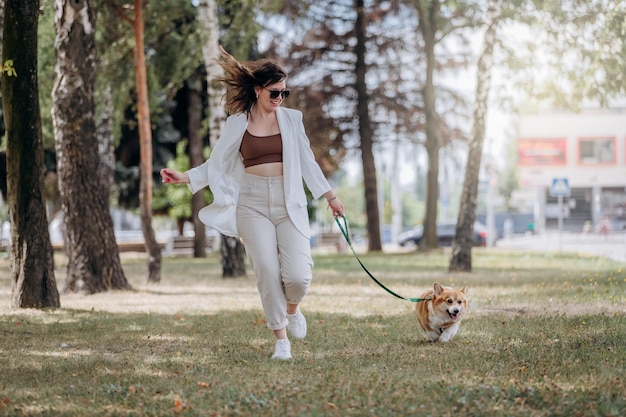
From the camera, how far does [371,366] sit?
269 inches

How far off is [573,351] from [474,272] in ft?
38.3

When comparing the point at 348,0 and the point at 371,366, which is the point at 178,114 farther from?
the point at 371,366

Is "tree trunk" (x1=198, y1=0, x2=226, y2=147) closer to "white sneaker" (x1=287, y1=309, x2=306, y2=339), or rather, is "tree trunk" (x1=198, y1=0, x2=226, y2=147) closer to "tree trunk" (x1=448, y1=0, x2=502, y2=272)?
"tree trunk" (x1=448, y1=0, x2=502, y2=272)

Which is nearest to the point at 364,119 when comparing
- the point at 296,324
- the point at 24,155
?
the point at 24,155

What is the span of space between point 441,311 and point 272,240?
1.69m

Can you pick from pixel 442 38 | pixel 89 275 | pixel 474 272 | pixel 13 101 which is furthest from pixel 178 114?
pixel 13 101

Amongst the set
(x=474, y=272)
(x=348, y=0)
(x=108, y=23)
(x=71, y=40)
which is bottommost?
(x=474, y=272)

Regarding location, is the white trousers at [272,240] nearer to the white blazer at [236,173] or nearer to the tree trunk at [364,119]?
the white blazer at [236,173]

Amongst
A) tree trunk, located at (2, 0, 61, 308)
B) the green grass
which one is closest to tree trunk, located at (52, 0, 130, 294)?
the green grass

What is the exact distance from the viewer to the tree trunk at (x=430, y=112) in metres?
28.5

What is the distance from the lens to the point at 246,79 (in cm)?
707

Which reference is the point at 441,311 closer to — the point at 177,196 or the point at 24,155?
the point at 24,155

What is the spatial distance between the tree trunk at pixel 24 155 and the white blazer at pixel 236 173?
4.40 meters

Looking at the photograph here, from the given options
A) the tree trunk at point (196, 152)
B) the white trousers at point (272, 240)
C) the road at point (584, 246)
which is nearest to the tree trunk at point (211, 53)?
the white trousers at point (272, 240)
